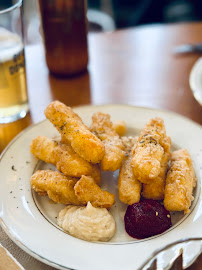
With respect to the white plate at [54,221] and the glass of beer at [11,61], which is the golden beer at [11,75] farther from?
the white plate at [54,221]

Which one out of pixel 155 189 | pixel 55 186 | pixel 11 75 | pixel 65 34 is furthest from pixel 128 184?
pixel 65 34

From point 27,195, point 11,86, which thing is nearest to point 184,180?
point 27,195

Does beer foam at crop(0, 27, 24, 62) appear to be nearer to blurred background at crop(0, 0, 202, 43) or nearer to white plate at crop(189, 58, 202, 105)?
white plate at crop(189, 58, 202, 105)

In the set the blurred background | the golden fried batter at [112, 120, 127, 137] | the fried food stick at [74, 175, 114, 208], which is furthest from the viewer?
the blurred background

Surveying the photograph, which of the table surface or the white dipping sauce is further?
the table surface

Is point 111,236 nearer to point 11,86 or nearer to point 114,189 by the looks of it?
point 114,189

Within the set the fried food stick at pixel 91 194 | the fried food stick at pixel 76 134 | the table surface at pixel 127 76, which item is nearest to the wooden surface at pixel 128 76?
the table surface at pixel 127 76

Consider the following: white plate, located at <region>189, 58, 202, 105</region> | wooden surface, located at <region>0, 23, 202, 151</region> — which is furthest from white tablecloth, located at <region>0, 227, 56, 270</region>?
white plate, located at <region>189, 58, 202, 105</region>
